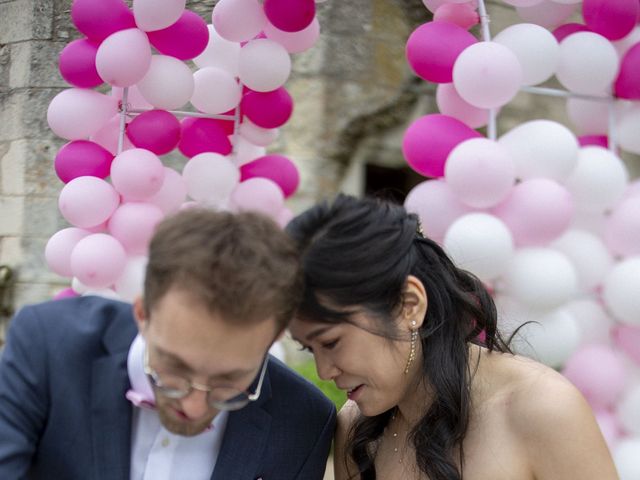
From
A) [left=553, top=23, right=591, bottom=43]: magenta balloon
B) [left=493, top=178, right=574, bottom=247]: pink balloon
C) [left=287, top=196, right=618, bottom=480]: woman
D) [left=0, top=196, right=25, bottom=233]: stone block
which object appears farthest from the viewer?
[left=0, top=196, right=25, bottom=233]: stone block

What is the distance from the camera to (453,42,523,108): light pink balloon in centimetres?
307

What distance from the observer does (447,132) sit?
322 centimetres

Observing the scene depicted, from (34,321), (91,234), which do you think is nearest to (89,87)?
(91,234)

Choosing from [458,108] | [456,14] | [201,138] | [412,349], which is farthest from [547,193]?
[201,138]

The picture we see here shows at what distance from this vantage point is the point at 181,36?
322 cm

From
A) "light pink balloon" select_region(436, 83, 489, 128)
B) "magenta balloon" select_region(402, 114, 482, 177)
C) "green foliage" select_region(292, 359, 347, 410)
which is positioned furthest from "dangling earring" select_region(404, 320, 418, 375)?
"green foliage" select_region(292, 359, 347, 410)

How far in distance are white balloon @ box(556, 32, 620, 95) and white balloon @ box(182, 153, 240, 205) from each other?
1314 mm

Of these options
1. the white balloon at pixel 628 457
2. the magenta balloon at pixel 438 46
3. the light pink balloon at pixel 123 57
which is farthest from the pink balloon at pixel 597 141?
the light pink balloon at pixel 123 57

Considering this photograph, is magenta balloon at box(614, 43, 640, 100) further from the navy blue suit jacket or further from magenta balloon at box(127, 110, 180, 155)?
the navy blue suit jacket

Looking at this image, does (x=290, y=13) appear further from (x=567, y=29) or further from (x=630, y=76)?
(x=630, y=76)

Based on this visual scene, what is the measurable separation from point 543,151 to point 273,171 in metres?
1.11

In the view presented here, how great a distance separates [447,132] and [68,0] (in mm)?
1472

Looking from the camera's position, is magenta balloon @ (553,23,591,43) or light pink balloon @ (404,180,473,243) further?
magenta balloon @ (553,23,591,43)

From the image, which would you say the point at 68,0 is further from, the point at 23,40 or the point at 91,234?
the point at 91,234
